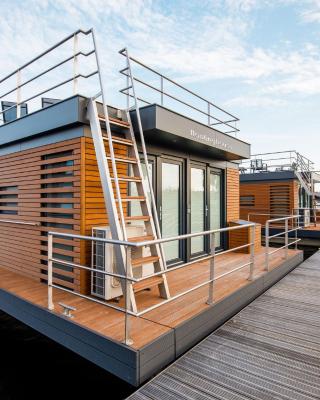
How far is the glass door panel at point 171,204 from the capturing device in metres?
6.58

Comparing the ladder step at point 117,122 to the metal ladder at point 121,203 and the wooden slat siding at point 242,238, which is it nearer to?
the metal ladder at point 121,203

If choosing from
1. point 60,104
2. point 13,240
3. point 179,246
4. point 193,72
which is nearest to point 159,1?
point 193,72

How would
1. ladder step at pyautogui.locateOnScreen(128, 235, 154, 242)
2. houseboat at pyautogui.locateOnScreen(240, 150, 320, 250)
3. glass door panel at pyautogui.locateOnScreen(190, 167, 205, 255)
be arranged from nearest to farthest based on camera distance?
ladder step at pyautogui.locateOnScreen(128, 235, 154, 242) < glass door panel at pyautogui.locateOnScreen(190, 167, 205, 255) < houseboat at pyautogui.locateOnScreen(240, 150, 320, 250)

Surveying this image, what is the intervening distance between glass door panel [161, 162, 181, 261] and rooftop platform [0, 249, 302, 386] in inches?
44.5

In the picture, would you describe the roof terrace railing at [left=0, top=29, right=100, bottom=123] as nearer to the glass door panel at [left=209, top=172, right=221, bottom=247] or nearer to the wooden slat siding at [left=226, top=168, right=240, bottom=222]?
the glass door panel at [left=209, top=172, right=221, bottom=247]

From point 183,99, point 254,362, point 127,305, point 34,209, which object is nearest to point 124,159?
point 127,305

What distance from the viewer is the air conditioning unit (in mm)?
4238

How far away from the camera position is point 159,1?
735 cm

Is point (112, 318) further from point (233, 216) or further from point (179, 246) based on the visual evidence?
point (233, 216)

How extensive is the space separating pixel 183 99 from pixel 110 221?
3.88 meters

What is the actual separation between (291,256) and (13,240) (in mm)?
6986

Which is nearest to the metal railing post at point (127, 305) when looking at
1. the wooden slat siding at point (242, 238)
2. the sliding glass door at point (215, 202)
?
the sliding glass door at point (215, 202)

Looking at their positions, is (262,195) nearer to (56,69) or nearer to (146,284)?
(56,69)

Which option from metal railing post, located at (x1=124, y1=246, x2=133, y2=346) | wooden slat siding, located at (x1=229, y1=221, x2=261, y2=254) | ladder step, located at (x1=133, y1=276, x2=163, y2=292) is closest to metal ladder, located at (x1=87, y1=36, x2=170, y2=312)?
ladder step, located at (x1=133, y1=276, x2=163, y2=292)
